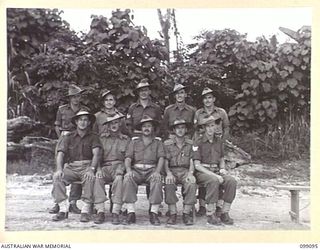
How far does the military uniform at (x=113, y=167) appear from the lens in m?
2.54

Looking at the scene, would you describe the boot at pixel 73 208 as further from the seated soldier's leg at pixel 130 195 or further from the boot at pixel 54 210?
the seated soldier's leg at pixel 130 195

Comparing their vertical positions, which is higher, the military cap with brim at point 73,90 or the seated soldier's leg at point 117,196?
the military cap with brim at point 73,90

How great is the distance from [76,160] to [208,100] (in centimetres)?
57

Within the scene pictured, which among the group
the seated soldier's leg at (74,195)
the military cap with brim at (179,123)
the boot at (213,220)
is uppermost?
the military cap with brim at (179,123)

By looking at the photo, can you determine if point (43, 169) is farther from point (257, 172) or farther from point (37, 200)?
point (257, 172)

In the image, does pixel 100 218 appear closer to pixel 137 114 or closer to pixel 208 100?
pixel 137 114

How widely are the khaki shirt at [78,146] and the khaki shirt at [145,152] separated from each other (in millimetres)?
133

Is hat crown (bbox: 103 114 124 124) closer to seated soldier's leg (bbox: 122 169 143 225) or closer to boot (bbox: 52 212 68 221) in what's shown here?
seated soldier's leg (bbox: 122 169 143 225)

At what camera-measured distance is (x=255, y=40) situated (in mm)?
2598

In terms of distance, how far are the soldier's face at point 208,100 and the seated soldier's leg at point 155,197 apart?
1.19ft

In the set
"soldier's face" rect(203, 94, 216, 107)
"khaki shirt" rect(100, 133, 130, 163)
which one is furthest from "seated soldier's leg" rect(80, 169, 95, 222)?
"soldier's face" rect(203, 94, 216, 107)

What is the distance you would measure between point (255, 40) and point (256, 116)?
30 cm

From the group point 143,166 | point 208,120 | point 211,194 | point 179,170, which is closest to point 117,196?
point 143,166

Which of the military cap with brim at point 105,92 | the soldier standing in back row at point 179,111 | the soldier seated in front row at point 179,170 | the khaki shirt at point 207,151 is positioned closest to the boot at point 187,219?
the soldier seated in front row at point 179,170
